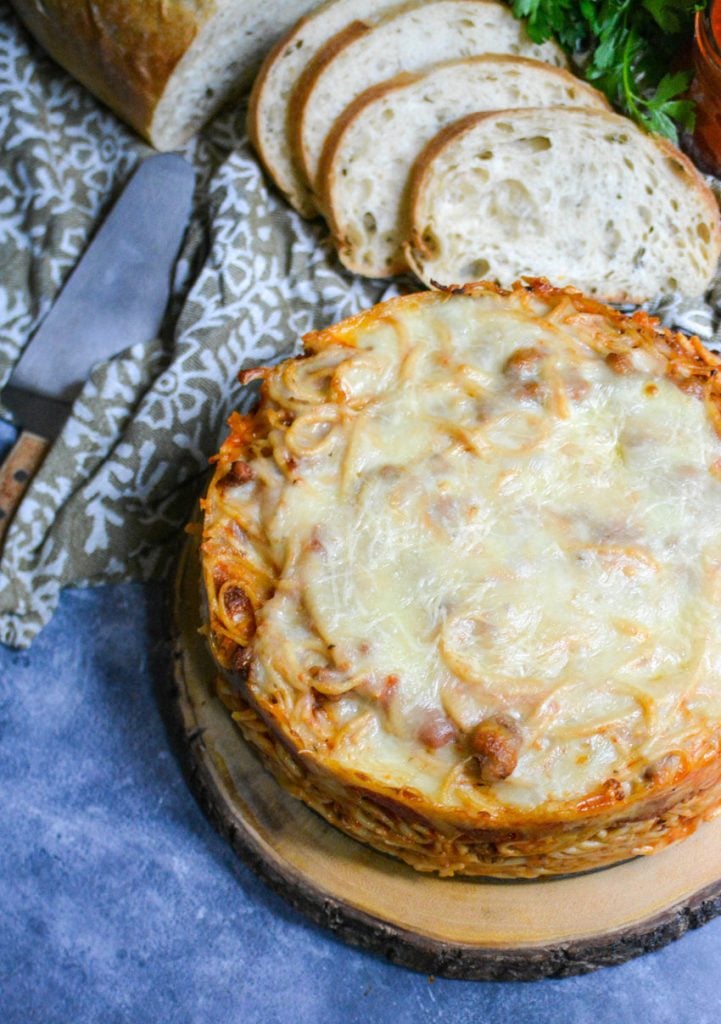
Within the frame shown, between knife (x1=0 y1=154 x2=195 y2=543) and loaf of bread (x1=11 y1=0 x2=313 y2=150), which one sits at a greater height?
loaf of bread (x1=11 y1=0 x2=313 y2=150)

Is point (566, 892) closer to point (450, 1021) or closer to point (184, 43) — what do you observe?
point (450, 1021)

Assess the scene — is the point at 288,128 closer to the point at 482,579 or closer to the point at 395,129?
the point at 395,129

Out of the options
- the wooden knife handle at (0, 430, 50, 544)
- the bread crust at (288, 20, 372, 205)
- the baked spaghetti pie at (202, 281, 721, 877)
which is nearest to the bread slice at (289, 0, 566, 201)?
the bread crust at (288, 20, 372, 205)

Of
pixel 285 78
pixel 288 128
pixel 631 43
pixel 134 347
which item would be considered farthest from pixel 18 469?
pixel 631 43

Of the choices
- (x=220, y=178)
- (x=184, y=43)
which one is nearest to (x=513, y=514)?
(x=220, y=178)

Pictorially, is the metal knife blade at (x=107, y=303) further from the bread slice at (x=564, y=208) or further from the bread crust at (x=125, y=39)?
the bread slice at (x=564, y=208)

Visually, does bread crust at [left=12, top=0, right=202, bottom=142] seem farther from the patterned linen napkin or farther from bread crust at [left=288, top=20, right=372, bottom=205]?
bread crust at [left=288, top=20, right=372, bottom=205]
